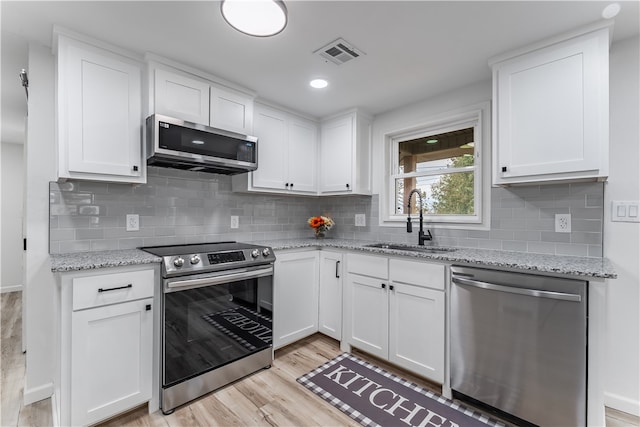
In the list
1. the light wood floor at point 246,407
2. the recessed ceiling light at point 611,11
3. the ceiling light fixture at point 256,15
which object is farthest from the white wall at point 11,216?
the recessed ceiling light at point 611,11

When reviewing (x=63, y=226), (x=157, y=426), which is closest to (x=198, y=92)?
(x=63, y=226)

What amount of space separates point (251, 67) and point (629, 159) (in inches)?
99.8

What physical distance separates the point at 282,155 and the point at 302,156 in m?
0.27

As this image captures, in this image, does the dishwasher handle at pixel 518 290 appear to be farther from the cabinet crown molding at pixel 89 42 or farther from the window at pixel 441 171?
the cabinet crown molding at pixel 89 42

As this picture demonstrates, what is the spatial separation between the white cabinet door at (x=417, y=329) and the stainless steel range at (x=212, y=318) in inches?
38.0

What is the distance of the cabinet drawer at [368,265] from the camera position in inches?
91.3

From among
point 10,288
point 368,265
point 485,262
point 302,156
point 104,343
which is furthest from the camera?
point 10,288

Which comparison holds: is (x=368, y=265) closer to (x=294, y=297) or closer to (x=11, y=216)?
(x=294, y=297)

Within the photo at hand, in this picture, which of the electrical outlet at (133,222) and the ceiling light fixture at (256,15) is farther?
the electrical outlet at (133,222)

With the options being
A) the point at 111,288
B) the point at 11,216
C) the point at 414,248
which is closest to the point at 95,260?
the point at 111,288

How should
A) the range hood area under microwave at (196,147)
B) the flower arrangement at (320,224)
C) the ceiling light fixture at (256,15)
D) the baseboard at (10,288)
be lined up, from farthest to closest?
the baseboard at (10,288), the flower arrangement at (320,224), the range hood area under microwave at (196,147), the ceiling light fixture at (256,15)

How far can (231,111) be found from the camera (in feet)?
8.09

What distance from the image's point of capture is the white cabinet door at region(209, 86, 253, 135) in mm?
2361

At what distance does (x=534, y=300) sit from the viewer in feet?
5.26
